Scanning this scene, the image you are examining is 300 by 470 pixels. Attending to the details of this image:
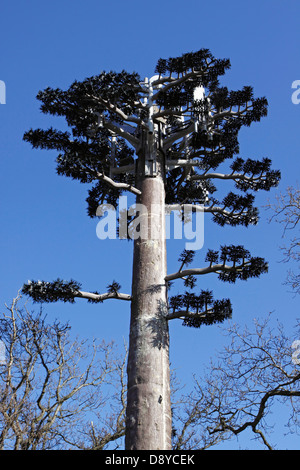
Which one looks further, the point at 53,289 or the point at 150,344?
the point at 53,289

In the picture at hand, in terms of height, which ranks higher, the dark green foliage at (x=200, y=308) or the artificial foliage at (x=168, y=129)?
the artificial foliage at (x=168, y=129)

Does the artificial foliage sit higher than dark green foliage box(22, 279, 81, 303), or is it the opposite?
the artificial foliage

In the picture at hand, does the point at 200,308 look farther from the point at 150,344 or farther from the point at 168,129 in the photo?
the point at 168,129

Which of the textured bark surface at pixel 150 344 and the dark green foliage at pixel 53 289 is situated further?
the dark green foliage at pixel 53 289

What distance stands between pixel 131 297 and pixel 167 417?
152 centimetres

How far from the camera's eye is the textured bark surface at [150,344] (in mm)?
5340

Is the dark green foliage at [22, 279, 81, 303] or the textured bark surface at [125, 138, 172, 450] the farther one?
the dark green foliage at [22, 279, 81, 303]

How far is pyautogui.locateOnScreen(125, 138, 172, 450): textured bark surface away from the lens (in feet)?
17.5

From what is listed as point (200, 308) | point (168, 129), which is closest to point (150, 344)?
point (200, 308)

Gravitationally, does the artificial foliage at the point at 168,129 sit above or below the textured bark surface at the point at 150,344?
above

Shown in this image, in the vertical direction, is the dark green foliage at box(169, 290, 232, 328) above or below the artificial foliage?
below

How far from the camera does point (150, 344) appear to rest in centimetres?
588
